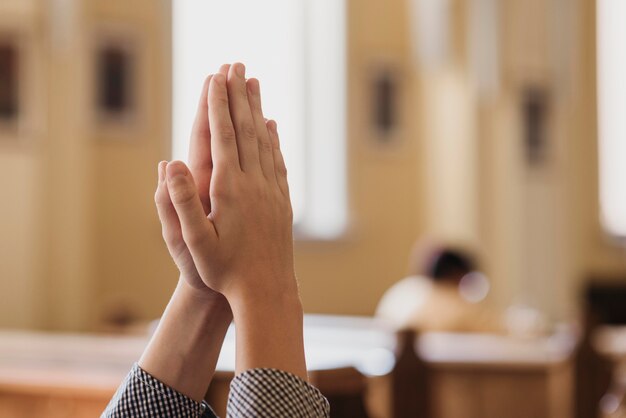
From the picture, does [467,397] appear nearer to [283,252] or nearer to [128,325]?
[128,325]

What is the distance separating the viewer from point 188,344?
4.28 feet

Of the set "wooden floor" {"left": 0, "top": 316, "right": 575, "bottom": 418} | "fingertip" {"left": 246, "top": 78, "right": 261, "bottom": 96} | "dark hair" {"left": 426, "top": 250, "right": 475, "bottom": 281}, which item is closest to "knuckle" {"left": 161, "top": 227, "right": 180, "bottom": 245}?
"fingertip" {"left": 246, "top": 78, "right": 261, "bottom": 96}

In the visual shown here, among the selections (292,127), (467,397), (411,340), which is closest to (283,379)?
(411,340)

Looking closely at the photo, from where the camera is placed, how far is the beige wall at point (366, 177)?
8242 millimetres

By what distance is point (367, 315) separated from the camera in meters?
11.0

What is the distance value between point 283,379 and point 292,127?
32.1 ft

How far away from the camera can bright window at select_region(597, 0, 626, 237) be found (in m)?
12.5

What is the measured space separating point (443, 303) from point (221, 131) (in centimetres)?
439

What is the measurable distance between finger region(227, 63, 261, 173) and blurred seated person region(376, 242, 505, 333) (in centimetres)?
413

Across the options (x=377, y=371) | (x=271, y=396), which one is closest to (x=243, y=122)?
(x=271, y=396)

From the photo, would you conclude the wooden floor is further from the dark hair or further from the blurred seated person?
the dark hair

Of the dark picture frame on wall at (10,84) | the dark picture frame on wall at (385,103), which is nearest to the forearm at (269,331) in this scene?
the dark picture frame on wall at (10,84)

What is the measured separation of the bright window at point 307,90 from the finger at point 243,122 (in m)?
9.06

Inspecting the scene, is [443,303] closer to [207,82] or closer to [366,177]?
[207,82]
